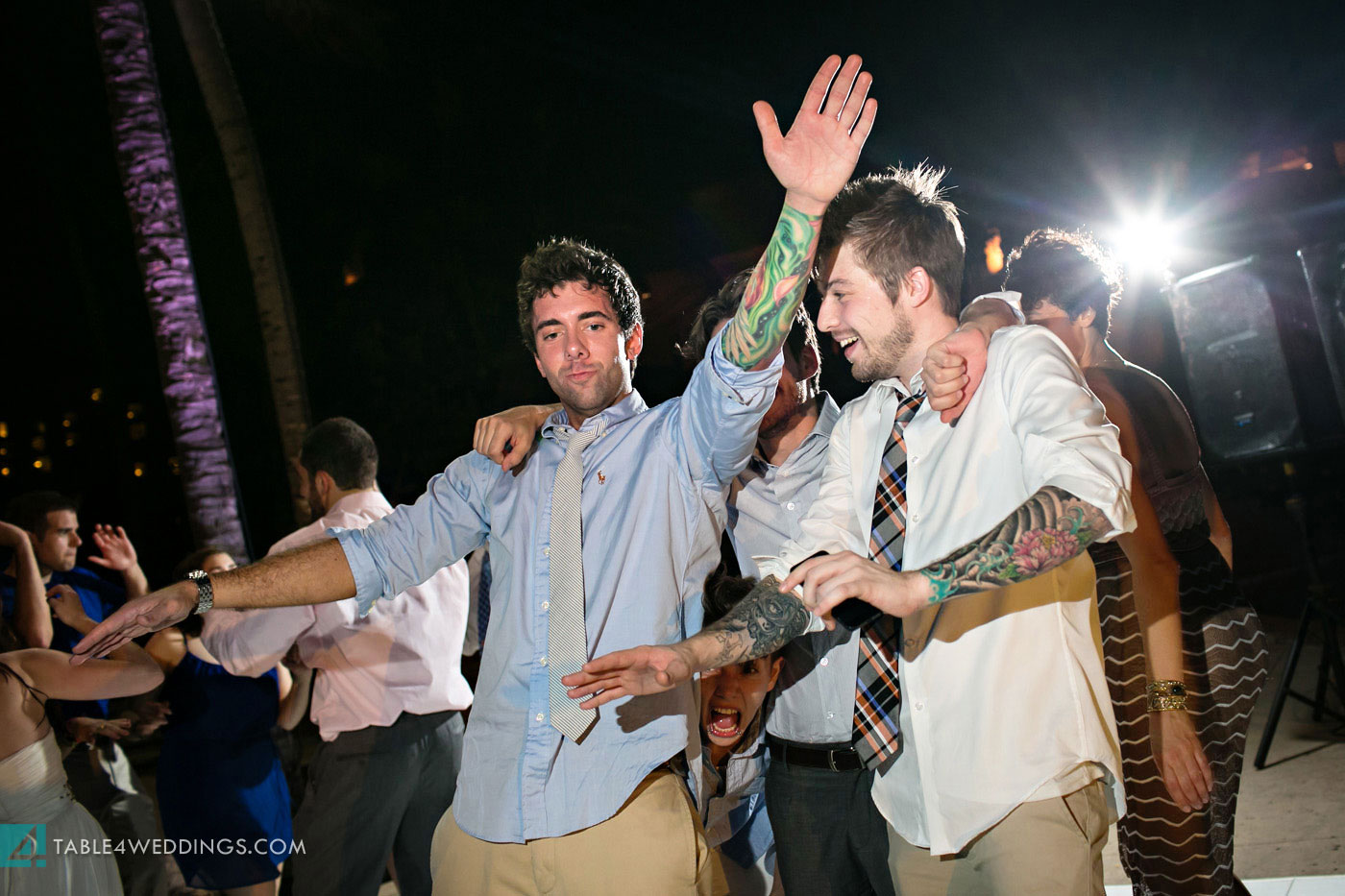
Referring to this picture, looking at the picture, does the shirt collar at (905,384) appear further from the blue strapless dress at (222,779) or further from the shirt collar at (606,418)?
the blue strapless dress at (222,779)

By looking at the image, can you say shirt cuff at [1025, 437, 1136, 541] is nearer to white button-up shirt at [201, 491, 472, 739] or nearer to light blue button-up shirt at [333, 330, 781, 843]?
light blue button-up shirt at [333, 330, 781, 843]

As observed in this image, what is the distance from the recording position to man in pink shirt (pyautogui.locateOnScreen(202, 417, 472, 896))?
360 cm

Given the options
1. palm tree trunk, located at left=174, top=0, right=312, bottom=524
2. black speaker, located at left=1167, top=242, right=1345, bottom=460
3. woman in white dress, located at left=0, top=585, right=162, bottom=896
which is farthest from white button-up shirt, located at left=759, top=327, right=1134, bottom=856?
black speaker, located at left=1167, top=242, right=1345, bottom=460

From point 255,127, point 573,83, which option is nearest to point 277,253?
point 573,83

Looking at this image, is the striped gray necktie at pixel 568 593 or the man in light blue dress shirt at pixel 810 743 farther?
the man in light blue dress shirt at pixel 810 743

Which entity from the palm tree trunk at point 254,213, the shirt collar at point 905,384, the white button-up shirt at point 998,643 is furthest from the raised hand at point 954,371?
the palm tree trunk at point 254,213

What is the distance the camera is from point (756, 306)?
1.94 metres

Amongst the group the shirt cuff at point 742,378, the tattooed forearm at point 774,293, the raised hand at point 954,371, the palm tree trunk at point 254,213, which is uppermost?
the palm tree trunk at point 254,213

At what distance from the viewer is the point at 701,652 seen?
6.16 ft

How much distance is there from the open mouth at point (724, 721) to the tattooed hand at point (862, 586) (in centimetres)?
130

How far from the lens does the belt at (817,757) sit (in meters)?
2.54

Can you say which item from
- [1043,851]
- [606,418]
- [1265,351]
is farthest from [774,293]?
[1265,351]

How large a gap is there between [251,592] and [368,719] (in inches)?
60.7

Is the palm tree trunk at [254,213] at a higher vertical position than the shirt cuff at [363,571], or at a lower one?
higher
